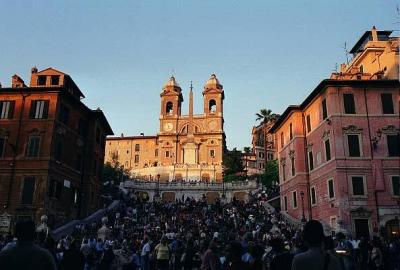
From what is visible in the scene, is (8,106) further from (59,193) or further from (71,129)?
(59,193)

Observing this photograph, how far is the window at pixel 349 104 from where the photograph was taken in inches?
1291

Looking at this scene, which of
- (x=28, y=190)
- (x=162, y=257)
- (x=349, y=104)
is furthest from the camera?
(x=349, y=104)

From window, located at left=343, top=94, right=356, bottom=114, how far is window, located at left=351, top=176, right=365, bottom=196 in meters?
5.42

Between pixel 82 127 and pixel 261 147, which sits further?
pixel 261 147

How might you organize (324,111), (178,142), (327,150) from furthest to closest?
1. (178,142)
2. (324,111)
3. (327,150)

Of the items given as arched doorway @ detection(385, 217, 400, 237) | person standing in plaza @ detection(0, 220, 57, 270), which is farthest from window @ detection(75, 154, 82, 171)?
person standing in plaza @ detection(0, 220, 57, 270)

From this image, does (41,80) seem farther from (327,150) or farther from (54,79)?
(327,150)

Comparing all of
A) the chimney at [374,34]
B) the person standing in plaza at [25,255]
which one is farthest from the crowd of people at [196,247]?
the chimney at [374,34]

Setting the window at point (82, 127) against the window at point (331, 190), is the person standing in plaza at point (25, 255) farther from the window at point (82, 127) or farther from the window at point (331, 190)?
the window at point (82, 127)

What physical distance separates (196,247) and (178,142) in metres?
83.1

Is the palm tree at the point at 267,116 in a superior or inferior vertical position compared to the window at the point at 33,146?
superior

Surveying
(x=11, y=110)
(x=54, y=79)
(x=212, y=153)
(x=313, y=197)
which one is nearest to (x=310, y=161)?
(x=313, y=197)

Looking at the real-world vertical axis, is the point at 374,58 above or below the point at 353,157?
above

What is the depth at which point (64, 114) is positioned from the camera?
36219 millimetres
